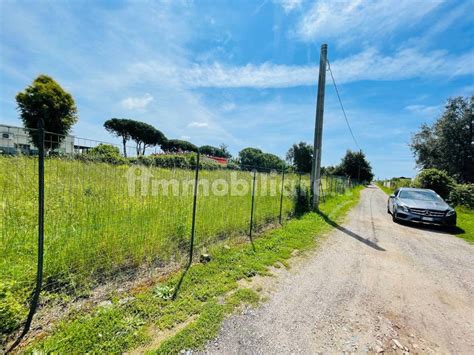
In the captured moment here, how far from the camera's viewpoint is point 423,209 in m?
7.49

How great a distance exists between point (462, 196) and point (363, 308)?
50.3 feet

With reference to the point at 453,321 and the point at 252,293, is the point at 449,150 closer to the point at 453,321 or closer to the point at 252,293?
the point at 453,321

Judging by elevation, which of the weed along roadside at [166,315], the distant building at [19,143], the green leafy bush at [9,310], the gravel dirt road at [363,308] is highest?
the distant building at [19,143]

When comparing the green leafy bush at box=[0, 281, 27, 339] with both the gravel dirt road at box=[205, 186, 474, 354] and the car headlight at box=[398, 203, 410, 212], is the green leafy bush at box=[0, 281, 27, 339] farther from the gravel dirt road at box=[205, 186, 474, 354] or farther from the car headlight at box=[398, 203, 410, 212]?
the car headlight at box=[398, 203, 410, 212]

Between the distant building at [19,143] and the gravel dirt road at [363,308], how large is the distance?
270 cm

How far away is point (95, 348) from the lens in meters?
1.88

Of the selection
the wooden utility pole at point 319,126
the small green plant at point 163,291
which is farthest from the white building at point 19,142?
the wooden utility pole at point 319,126

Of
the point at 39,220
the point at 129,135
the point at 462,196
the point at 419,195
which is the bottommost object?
the point at 462,196

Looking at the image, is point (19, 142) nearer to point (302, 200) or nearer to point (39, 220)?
point (39, 220)

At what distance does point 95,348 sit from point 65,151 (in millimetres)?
2085

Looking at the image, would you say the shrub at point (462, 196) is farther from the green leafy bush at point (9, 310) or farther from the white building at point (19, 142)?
the green leafy bush at point (9, 310)

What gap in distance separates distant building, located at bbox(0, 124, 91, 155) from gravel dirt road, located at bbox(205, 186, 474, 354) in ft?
8.87

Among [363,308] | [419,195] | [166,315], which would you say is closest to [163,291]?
[166,315]

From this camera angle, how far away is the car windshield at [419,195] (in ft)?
27.3
